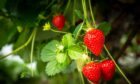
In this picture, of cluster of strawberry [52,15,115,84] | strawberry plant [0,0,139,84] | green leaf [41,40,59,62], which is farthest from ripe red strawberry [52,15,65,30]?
cluster of strawberry [52,15,115,84]

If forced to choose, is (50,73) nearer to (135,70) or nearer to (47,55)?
(47,55)

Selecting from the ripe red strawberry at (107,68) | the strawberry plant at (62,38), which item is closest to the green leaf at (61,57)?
the strawberry plant at (62,38)

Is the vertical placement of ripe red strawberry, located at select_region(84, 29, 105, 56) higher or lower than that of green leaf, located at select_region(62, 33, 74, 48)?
lower

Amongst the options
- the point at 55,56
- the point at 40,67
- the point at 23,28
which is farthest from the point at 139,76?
the point at 55,56

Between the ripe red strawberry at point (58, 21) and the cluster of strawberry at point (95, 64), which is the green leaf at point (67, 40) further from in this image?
the ripe red strawberry at point (58, 21)

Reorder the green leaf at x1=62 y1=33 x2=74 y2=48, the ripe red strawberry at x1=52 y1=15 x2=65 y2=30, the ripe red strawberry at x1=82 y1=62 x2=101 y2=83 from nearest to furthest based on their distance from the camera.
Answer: the ripe red strawberry at x1=82 y1=62 x2=101 y2=83 → the green leaf at x1=62 y1=33 x2=74 y2=48 → the ripe red strawberry at x1=52 y1=15 x2=65 y2=30

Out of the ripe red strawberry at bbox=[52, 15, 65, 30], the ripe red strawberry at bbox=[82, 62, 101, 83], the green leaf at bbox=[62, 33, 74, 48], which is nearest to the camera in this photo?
the ripe red strawberry at bbox=[82, 62, 101, 83]

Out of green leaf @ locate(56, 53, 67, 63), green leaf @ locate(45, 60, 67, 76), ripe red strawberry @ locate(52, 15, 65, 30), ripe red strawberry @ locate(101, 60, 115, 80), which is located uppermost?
ripe red strawberry @ locate(52, 15, 65, 30)

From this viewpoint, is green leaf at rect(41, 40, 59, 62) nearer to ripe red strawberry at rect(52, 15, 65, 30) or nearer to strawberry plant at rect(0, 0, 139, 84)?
strawberry plant at rect(0, 0, 139, 84)
